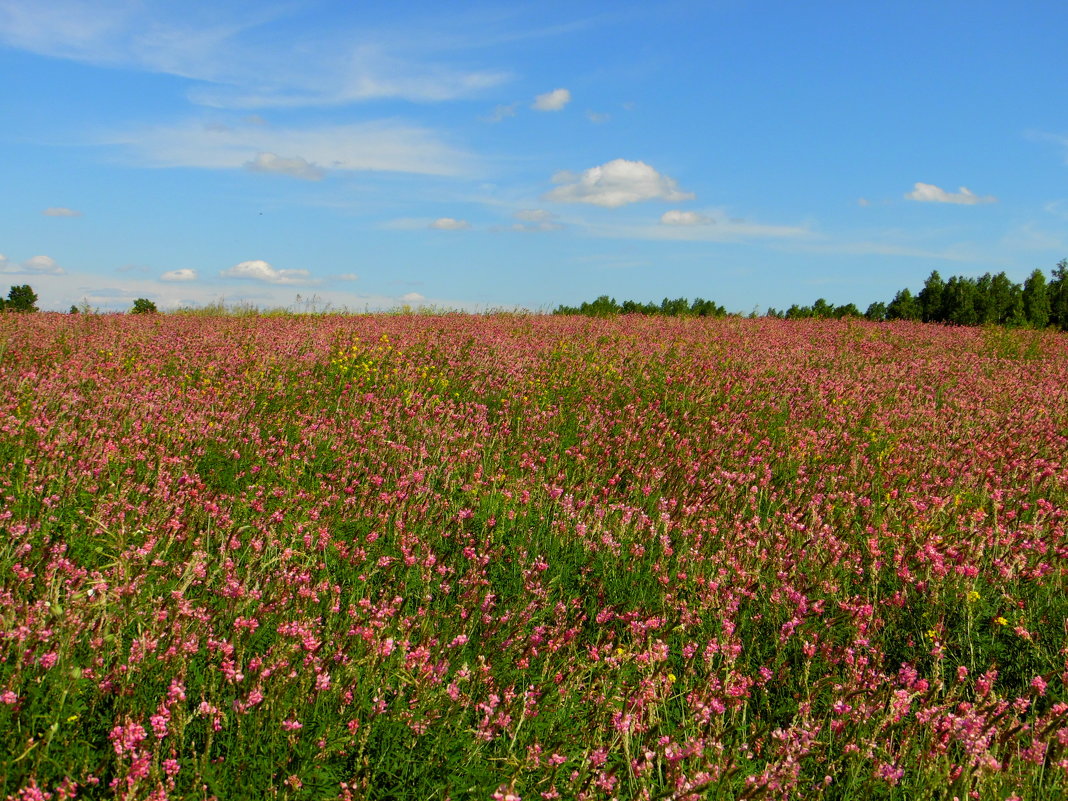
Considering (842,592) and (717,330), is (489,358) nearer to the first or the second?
(842,592)

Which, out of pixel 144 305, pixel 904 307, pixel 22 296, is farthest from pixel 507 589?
pixel 904 307

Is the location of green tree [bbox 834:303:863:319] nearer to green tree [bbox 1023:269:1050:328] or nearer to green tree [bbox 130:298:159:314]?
green tree [bbox 1023:269:1050:328]

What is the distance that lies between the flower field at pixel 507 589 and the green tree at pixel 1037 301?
64.3 feet

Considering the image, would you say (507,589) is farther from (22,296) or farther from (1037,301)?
(1037,301)

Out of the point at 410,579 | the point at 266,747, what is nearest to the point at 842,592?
the point at 410,579

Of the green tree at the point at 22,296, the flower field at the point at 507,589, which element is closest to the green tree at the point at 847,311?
the flower field at the point at 507,589

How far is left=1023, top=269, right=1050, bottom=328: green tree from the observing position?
24.3 meters

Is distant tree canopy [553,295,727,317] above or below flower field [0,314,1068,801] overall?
above

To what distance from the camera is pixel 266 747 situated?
2.30 meters

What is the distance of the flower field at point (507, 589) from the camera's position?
2.40m

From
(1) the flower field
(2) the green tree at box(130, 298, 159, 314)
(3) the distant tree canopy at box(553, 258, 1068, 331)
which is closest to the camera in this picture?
(1) the flower field

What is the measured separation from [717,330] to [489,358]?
733cm

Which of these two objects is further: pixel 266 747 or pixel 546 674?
pixel 546 674

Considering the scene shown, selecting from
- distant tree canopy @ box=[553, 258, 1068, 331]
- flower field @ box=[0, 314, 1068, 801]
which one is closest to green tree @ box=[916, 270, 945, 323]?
distant tree canopy @ box=[553, 258, 1068, 331]
